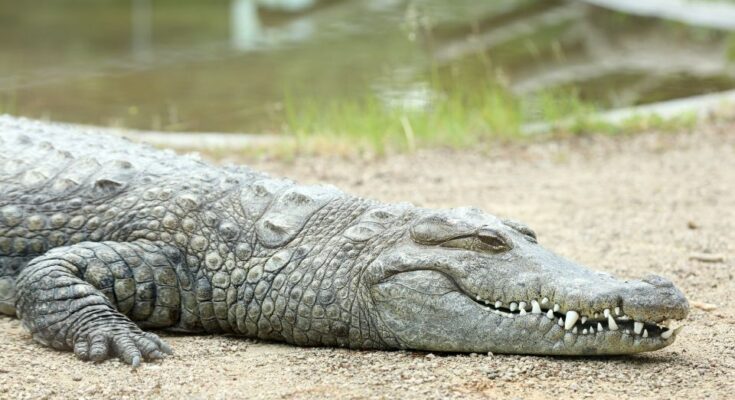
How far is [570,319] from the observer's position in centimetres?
403

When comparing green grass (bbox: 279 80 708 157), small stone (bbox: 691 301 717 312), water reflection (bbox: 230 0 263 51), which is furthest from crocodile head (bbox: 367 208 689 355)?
water reflection (bbox: 230 0 263 51)

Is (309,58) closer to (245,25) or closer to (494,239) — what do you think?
(245,25)

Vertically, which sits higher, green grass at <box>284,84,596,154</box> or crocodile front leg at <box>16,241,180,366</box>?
green grass at <box>284,84,596,154</box>

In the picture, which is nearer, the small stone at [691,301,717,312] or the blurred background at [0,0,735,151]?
the small stone at [691,301,717,312]

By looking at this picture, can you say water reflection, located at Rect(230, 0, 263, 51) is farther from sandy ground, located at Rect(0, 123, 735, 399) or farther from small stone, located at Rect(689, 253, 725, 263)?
small stone, located at Rect(689, 253, 725, 263)

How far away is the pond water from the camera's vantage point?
11070 mm

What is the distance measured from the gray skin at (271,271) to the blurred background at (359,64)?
3972 mm

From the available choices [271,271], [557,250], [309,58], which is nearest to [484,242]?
[271,271]

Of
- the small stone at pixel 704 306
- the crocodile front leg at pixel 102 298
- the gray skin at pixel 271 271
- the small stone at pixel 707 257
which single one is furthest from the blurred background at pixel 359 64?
the crocodile front leg at pixel 102 298

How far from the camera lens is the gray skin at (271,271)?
411 centimetres

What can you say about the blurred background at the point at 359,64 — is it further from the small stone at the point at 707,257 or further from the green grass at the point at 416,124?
the small stone at the point at 707,257

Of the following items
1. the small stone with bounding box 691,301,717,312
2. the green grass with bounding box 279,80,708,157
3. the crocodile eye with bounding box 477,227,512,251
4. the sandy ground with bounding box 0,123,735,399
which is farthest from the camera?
the green grass with bounding box 279,80,708,157

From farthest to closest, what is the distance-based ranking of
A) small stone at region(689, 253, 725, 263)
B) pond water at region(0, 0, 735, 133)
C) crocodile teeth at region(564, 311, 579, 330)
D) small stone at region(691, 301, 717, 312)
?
pond water at region(0, 0, 735, 133)
small stone at region(689, 253, 725, 263)
small stone at region(691, 301, 717, 312)
crocodile teeth at region(564, 311, 579, 330)

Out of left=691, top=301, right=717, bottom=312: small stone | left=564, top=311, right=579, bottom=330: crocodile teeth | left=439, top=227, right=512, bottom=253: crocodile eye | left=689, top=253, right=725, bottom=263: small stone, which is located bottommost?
left=691, top=301, right=717, bottom=312: small stone
